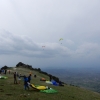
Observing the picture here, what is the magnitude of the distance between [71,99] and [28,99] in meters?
7.98

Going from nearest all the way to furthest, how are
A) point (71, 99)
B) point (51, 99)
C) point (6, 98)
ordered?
1. point (6, 98)
2. point (51, 99)
3. point (71, 99)

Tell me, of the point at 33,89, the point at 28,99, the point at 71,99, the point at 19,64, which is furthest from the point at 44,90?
the point at 19,64

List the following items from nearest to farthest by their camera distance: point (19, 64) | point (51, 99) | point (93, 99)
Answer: point (51, 99) < point (93, 99) < point (19, 64)

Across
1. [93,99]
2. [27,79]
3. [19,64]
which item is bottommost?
[93,99]

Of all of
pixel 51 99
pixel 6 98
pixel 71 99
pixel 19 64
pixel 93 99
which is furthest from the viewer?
pixel 19 64

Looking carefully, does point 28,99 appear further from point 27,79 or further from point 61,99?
point 27,79

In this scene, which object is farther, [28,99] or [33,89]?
[33,89]

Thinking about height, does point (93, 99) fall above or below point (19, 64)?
below

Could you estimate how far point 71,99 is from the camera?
113 feet

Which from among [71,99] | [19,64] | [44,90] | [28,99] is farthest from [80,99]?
[19,64]

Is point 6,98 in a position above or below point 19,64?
below

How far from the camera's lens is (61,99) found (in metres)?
33.1

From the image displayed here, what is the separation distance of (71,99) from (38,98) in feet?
19.8

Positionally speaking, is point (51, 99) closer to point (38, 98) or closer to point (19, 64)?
point (38, 98)
